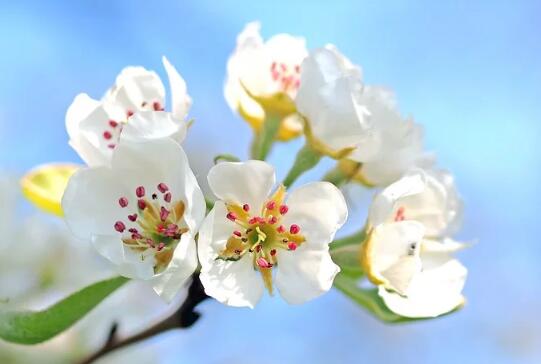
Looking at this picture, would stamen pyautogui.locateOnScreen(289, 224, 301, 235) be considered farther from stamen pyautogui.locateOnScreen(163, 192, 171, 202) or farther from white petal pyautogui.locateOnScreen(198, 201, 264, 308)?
stamen pyautogui.locateOnScreen(163, 192, 171, 202)

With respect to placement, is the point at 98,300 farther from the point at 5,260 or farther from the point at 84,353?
the point at 5,260

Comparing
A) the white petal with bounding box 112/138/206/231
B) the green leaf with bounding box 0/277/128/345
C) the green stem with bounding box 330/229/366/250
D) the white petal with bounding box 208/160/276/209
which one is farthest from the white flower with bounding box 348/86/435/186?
the green leaf with bounding box 0/277/128/345

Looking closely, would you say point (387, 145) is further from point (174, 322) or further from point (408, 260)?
point (174, 322)

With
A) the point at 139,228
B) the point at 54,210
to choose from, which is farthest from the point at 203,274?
the point at 54,210

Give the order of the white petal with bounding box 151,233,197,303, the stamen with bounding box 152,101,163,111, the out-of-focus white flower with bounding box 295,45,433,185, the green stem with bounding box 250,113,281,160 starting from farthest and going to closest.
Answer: the green stem with bounding box 250,113,281,160 → the stamen with bounding box 152,101,163,111 → the out-of-focus white flower with bounding box 295,45,433,185 → the white petal with bounding box 151,233,197,303

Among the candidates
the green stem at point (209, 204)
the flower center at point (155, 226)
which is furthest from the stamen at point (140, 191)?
the green stem at point (209, 204)

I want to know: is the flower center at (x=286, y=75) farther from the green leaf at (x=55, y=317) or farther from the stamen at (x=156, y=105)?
the green leaf at (x=55, y=317)
